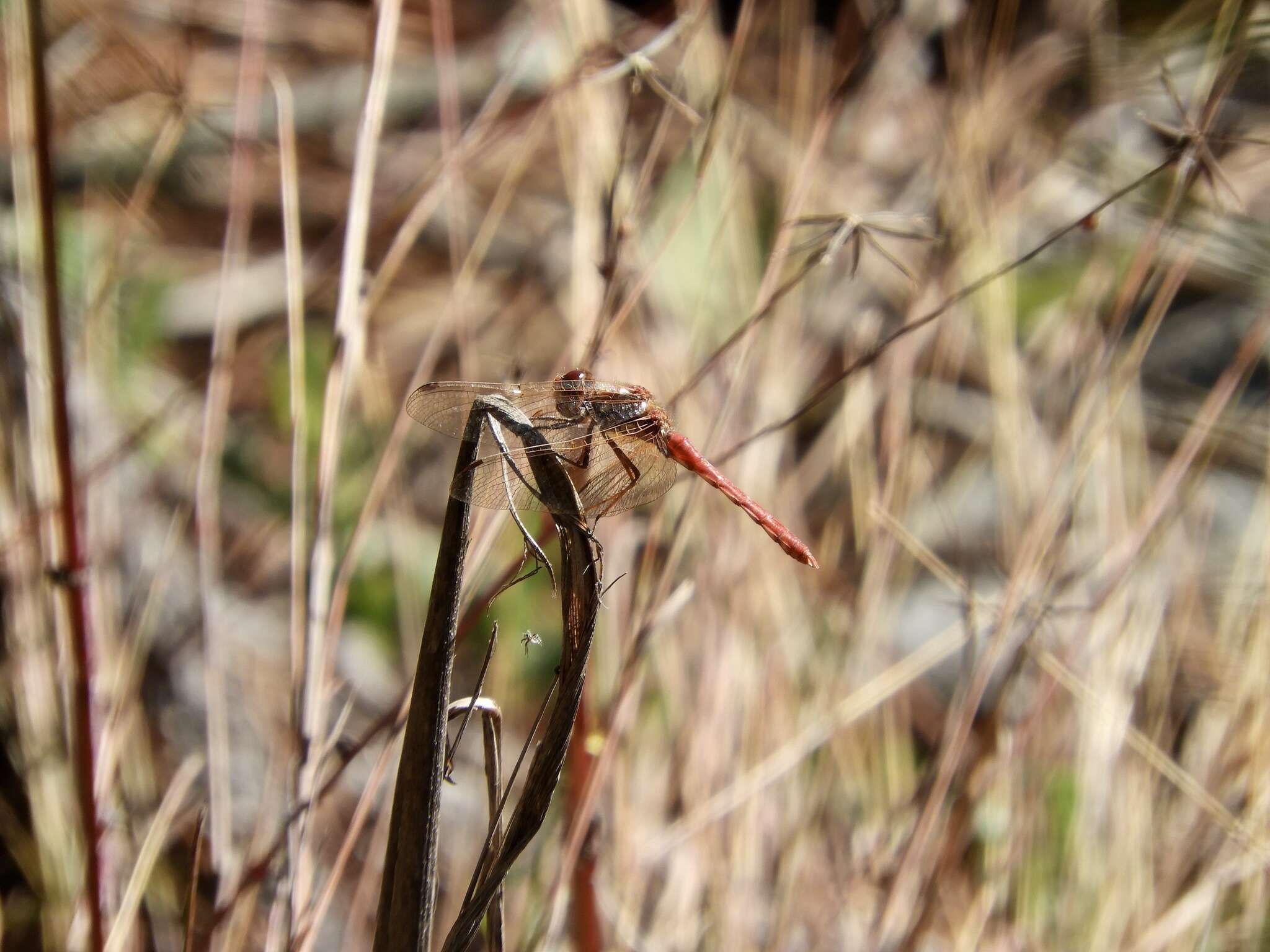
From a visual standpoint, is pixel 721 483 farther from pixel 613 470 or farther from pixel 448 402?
pixel 448 402

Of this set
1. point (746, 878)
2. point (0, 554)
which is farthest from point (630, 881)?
point (0, 554)

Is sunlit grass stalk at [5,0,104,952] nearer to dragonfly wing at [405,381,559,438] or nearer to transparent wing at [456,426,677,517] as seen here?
dragonfly wing at [405,381,559,438]

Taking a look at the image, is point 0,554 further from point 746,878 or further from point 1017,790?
point 1017,790

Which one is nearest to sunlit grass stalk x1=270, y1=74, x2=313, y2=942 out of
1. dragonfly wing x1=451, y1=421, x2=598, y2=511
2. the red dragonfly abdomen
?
dragonfly wing x1=451, y1=421, x2=598, y2=511

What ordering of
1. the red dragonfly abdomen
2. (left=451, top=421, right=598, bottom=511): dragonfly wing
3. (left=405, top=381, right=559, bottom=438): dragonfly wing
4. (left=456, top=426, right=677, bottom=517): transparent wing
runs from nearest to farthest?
(left=451, top=421, right=598, bottom=511): dragonfly wing < (left=405, top=381, right=559, bottom=438): dragonfly wing < (left=456, top=426, right=677, bottom=517): transparent wing < the red dragonfly abdomen

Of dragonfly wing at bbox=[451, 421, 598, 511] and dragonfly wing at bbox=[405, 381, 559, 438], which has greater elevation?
dragonfly wing at bbox=[405, 381, 559, 438]

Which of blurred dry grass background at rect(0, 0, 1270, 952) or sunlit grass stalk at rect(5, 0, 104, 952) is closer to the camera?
sunlit grass stalk at rect(5, 0, 104, 952)

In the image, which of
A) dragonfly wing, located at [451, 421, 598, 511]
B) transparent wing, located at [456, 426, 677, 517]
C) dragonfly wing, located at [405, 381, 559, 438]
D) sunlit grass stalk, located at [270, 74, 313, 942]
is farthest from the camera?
transparent wing, located at [456, 426, 677, 517]

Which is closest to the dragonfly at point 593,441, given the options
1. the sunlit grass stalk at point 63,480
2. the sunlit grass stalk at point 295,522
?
the sunlit grass stalk at point 295,522
